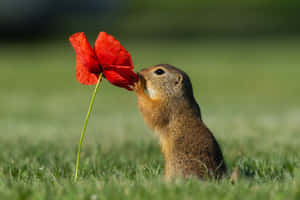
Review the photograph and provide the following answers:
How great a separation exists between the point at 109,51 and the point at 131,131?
391cm

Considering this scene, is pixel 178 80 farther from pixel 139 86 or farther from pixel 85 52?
pixel 85 52

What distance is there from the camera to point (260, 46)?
93.0ft

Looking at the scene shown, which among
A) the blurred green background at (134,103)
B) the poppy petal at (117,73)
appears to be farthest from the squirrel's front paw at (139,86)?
the blurred green background at (134,103)

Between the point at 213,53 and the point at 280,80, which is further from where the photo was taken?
the point at 213,53

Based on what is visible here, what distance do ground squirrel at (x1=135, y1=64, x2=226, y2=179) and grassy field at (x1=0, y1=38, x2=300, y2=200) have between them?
0.62 feet

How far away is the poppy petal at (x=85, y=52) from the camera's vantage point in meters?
3.21

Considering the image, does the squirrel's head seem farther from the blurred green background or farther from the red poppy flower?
the blurred green background

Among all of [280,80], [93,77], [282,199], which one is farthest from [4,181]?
[280,80]

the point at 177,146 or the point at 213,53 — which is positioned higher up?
the point at 213,53

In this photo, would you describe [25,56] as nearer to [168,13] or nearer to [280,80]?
[280,80]

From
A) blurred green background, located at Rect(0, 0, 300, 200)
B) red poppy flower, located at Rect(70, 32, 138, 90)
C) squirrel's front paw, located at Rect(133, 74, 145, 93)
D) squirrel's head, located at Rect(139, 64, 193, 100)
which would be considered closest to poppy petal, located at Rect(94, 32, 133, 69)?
red poppy flower, located at Rect(70, 32, 138, 90)

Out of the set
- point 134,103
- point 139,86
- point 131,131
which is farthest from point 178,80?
point 134,103

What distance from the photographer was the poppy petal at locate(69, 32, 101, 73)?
3215mm

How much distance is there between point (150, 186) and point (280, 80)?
14370 millimetres
